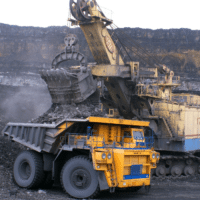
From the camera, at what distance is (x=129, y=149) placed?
8.52 meters

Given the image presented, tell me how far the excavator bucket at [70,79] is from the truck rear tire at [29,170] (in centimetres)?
260

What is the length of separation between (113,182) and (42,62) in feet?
94.6

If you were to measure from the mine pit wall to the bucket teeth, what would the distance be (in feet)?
14.7

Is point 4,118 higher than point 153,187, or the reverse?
point 4,118

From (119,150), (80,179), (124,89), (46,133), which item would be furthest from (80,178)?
(124,89)

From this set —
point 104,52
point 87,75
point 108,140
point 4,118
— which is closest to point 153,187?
point 108,140

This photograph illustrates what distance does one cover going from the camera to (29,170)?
32.6ft

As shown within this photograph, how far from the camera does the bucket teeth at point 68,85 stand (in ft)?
36.3

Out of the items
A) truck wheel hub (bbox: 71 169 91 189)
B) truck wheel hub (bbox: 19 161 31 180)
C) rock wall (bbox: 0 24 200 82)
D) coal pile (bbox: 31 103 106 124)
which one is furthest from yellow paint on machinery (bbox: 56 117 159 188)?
rock wall (bbox: 0 24 200 82)

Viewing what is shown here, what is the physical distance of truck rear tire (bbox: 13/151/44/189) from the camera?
9.49 meters

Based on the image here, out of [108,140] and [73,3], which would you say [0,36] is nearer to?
[73,3]

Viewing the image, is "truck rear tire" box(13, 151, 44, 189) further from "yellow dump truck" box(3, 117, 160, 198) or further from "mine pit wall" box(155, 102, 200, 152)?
"mine pit wall" box(155, 102, 200, 152)

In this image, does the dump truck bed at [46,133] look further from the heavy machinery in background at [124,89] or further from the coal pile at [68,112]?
the heavy machinery in background at [124,89]

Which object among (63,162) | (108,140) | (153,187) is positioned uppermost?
(108,140)
